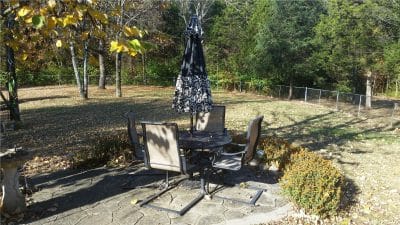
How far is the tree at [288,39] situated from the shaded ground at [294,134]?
442 cm

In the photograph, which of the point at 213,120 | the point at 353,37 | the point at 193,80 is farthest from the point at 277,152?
the point at 353,37

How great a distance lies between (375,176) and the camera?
7.23 metres

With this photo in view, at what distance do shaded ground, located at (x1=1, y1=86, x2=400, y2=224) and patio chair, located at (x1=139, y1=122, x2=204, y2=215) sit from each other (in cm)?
250

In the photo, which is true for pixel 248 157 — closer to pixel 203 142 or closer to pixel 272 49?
pixel 203 142

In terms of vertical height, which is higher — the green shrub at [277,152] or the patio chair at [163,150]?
the patio chair at [163,150]

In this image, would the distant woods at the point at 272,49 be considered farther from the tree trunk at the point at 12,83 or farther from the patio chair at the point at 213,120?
the patio chair at the point at 213,120

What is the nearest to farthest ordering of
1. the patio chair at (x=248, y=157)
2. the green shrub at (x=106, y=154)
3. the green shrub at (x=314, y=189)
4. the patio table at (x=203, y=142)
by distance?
the green shrub at (x=314, y=189) < the patio chair at (x=248, y=157) < the patio table at (x=203, y=142) < the green shrub at (x=106, y=154)

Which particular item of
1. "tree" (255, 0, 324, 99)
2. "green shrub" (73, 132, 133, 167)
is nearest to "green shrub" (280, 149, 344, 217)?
"green shrub" (73, 132, 133, 167)

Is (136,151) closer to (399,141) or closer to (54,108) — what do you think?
(399,141)

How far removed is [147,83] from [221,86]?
272 inches

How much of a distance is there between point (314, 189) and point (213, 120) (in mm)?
2788

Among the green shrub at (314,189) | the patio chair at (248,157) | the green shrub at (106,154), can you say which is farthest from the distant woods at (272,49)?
the green shrub at (314,189)

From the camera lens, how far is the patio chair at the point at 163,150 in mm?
4926

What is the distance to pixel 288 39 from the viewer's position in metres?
23.0
